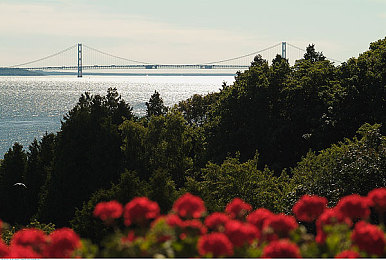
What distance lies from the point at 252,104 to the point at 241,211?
113 ft

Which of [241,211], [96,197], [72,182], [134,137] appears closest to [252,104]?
[134,137]

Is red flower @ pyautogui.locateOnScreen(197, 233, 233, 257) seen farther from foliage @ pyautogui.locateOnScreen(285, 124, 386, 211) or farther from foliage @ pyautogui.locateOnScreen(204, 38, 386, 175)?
foliage @ pyautogui.locateOnScreen(204, 38, 386, 175)

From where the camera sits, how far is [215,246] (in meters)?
3.62

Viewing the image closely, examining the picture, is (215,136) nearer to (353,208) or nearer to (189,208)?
(353,208)

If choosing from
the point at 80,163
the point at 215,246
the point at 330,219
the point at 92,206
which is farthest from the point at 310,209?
the point at 80,163

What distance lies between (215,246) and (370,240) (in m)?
1.00

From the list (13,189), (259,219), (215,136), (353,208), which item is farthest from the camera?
(13,189)

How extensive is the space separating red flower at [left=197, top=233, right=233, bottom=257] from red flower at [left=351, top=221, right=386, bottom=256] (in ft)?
2.76

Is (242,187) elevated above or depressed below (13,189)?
above

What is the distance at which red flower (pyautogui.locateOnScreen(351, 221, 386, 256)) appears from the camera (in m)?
3.71

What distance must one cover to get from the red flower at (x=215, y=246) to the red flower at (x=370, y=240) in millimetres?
841

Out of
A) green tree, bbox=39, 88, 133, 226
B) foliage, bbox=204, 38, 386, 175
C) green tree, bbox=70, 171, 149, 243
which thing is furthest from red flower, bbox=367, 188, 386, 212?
green tree, bbox=39, 88, 133, 226

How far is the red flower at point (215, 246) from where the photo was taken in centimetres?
362

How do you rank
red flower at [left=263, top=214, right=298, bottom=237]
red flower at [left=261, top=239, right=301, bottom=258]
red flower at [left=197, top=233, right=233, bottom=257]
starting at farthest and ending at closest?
red flower at [left=263, top=214, right=298, bottom=237], red flower at [left=197, top=233, right=233, bottom=257], red flower at [left=261, top=239, right=301, bottom=258]
